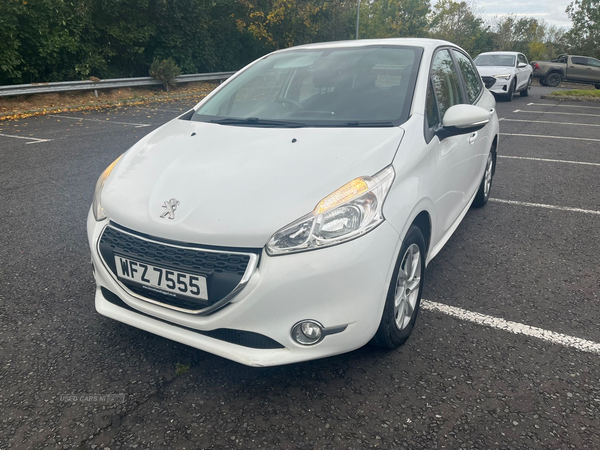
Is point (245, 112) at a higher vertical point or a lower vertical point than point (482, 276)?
higher

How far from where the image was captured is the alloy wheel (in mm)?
2498

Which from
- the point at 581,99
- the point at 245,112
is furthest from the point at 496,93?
the point at 245,112

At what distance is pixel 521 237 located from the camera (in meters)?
4.29

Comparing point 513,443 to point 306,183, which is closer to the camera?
point 513,443

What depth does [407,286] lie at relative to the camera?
262 centimetres

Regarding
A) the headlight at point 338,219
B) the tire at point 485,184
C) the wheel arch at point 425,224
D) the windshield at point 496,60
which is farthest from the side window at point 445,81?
the windshield at point 496,60

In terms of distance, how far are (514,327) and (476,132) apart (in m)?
1.72

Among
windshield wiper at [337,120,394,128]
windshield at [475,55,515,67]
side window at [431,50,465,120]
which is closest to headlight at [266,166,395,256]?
windshield wiper at [337,120,394,128]

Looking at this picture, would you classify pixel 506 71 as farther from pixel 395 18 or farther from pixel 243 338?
pixel 395 18

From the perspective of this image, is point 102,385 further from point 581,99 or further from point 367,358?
point 581,99

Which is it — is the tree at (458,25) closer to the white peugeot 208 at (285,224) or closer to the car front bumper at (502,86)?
the car front bumper at (502,86)

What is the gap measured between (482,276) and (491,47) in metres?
65.8

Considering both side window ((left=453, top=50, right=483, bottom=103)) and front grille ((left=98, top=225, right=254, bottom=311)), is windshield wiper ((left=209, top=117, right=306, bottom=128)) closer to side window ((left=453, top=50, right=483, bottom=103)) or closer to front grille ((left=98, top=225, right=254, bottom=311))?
front grille ((left=98, top=225, right=254, bottom=311))

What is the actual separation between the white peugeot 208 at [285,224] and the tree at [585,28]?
44.2 m
